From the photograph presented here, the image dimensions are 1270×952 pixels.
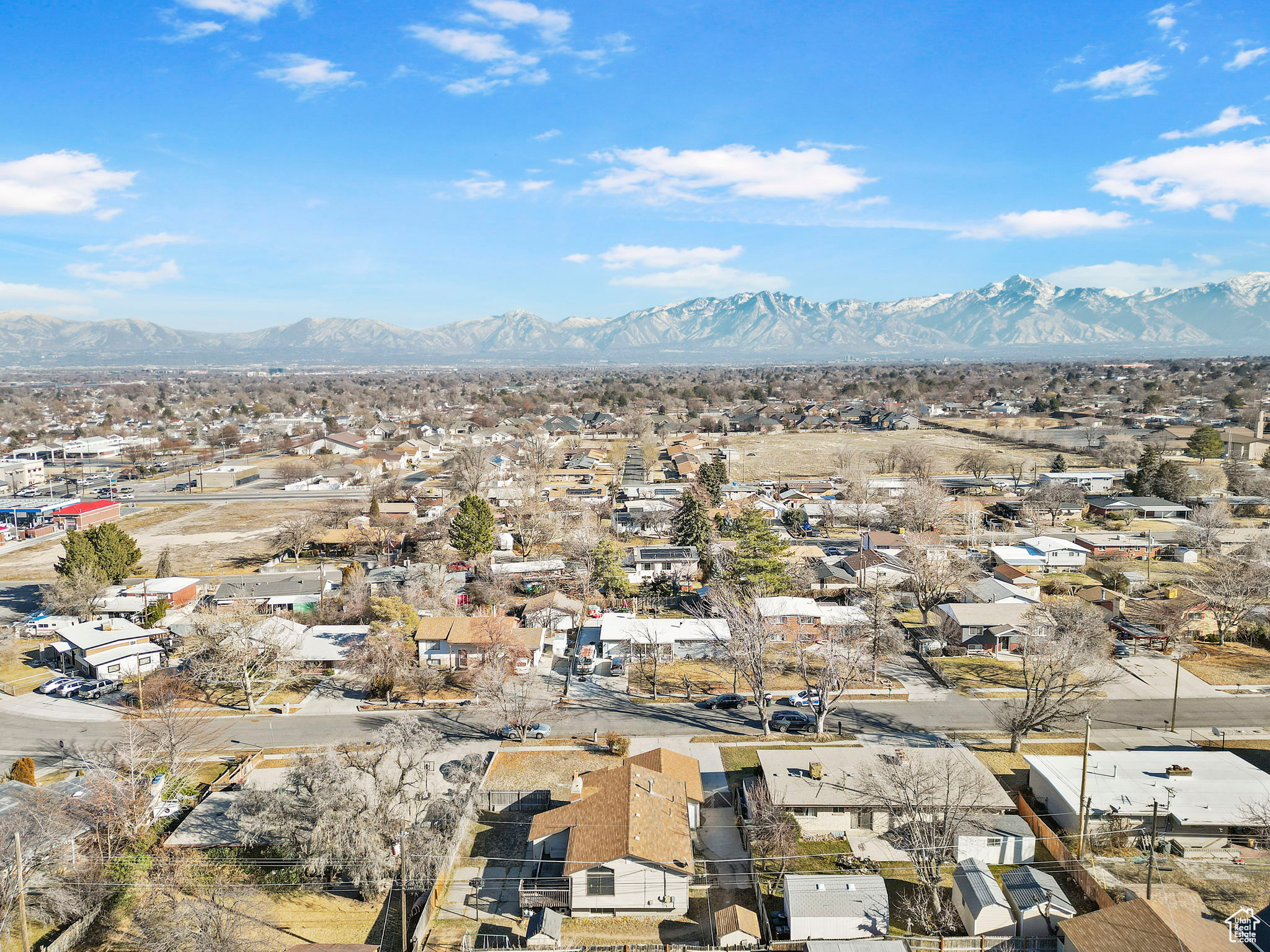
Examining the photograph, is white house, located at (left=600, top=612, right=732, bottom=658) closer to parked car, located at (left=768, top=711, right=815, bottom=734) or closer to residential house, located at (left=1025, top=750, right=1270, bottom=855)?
parked car, located at (left=768, top=711, right=815, bottom=734)

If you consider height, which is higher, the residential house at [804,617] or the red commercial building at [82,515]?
the red commercial building at [82,515]

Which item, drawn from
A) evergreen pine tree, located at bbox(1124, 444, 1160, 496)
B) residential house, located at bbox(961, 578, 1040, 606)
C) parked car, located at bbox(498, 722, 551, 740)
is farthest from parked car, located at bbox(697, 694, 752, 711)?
evergreen pine tree, located at bbox(1124, 444, 1160, 496)

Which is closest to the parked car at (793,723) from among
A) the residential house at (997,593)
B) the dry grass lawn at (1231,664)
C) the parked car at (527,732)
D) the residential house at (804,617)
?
the residential house at (804,617)

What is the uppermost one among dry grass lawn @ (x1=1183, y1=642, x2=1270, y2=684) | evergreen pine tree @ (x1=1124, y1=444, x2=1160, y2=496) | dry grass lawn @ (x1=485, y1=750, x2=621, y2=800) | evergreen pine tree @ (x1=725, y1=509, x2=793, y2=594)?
evergreen pine tree @ (x1=1124, y1=444, x2=1160, y2=496)

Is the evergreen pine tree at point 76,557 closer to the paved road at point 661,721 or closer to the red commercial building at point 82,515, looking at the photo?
the paved road at point 661,721

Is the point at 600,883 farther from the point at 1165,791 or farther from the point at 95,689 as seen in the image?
the point at 95,689
